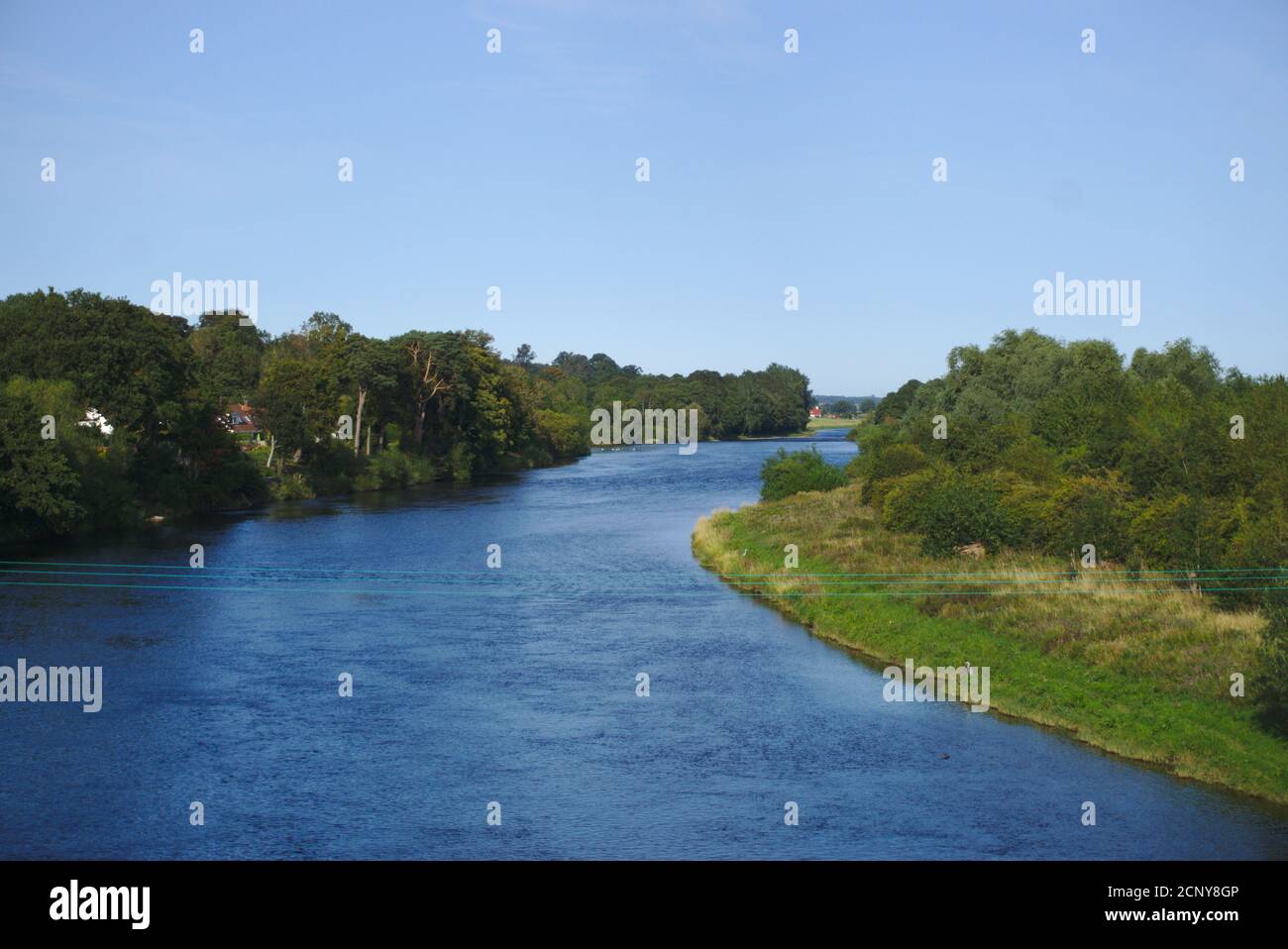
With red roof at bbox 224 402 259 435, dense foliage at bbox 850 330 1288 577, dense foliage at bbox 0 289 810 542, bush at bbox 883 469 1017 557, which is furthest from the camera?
red roof at bbox 224 402 259 435

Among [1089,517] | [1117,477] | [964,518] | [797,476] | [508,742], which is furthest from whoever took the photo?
[797,476]

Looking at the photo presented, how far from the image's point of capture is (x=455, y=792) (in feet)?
75.4

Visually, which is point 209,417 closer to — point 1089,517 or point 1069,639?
point 1089,517

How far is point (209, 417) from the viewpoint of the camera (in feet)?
232

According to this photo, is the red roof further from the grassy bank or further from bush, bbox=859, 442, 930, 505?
the grassy bank

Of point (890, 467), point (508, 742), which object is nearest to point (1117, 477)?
point (890, 467)

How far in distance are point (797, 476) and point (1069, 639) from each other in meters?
39.7

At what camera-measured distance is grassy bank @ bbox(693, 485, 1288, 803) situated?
24.0m

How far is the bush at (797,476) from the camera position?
2734 inches

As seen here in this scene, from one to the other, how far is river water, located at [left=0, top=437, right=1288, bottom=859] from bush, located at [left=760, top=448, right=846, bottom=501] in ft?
77.3
